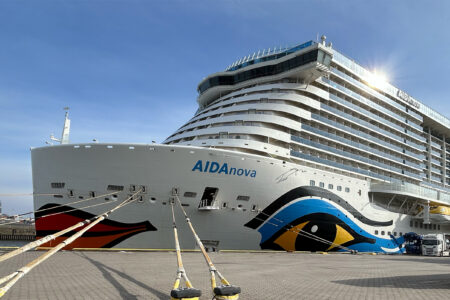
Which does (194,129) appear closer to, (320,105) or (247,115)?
(247,115)

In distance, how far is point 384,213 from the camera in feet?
84.3

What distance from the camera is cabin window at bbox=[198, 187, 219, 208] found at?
16375mm

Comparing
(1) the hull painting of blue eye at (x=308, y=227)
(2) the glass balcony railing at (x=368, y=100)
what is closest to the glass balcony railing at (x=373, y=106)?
(2) the glass balcony railing at (x=368, y=100)

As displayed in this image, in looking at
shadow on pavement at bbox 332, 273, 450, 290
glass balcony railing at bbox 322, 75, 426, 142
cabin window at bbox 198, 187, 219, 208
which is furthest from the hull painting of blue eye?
glass balcony railing at bbox 322, 75, 426, 142

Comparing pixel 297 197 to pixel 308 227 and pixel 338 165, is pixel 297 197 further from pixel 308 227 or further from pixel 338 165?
pixel 338 165

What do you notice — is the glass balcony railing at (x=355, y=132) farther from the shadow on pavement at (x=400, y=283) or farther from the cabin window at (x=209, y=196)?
the shadow on pavement at (x=400, y=283)

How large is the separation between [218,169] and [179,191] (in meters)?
2.10

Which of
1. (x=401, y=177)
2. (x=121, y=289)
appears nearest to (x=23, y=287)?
(x=121, y=289)

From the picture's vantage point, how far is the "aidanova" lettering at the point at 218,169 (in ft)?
53.6

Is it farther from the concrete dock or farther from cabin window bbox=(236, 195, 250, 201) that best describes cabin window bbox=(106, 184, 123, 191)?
cabin window bbox=(236, 195, 250, 201)

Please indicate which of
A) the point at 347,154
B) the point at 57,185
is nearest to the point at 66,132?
the point at 57,185

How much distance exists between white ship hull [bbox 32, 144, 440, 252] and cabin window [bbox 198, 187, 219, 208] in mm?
207

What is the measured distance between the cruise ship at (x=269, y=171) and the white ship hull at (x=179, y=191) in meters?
0.05

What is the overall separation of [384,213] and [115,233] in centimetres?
1947
